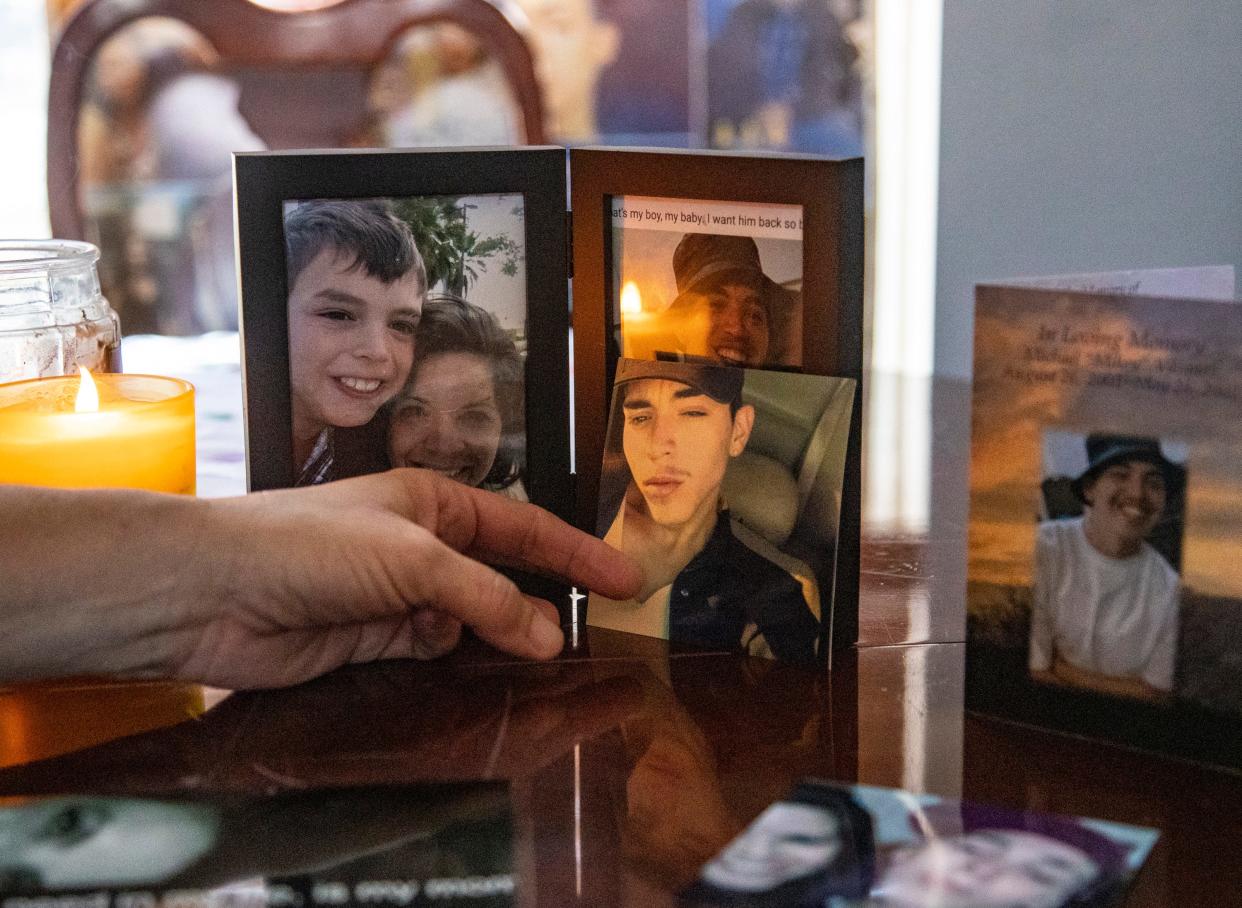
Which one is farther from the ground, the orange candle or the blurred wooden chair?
the blurred wooden chair

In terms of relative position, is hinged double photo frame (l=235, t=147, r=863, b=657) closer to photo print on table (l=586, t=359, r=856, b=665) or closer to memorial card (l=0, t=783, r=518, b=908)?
photo print on table (l=586, t=359, r=856, b=665)

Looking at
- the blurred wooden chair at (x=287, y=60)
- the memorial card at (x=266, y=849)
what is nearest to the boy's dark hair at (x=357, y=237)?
the memorial card at (x=266, y=849)

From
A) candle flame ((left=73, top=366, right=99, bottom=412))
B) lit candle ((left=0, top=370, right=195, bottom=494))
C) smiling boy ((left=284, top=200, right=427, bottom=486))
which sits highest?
smiling boy ((left=284, top=200, right=427, bottom=486))

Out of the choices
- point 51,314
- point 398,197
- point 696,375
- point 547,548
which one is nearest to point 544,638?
point 547,548

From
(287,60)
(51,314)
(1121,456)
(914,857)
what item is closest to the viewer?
(914,857)

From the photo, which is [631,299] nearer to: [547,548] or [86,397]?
[547,548]

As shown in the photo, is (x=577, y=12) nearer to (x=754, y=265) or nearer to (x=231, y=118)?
(x=231, y=118)

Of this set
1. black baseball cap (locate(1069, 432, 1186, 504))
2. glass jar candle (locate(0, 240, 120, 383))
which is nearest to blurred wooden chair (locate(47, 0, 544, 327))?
glass jar candle (locate(0, 240, 120, 383))
